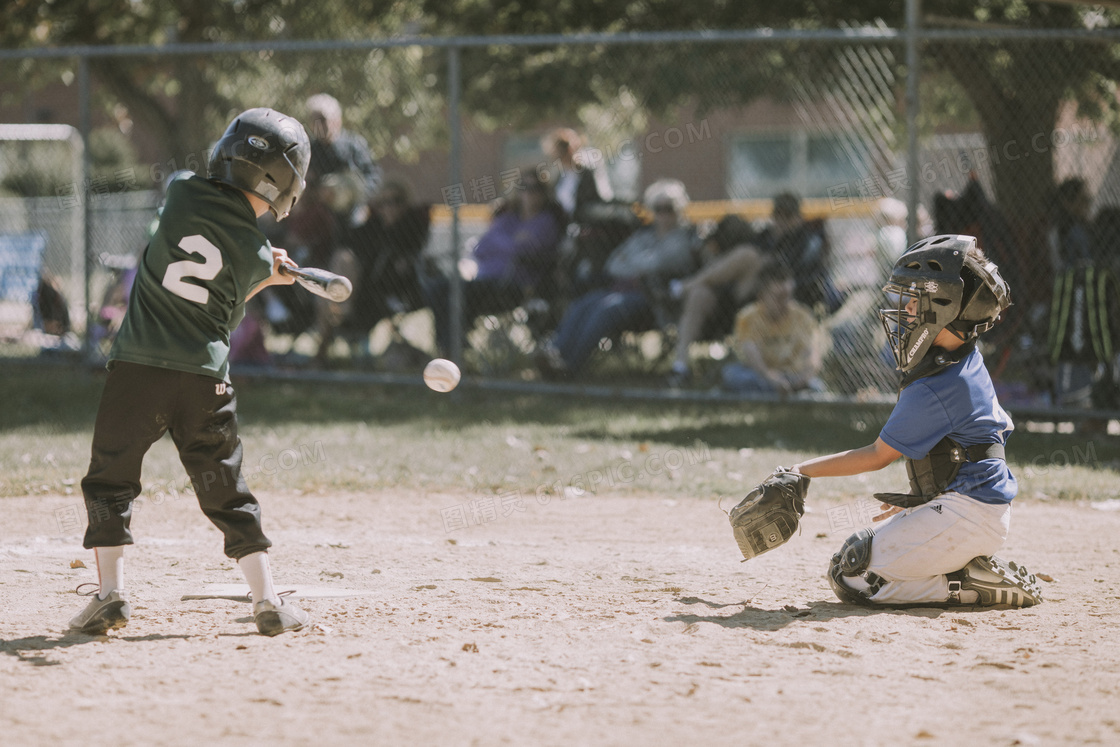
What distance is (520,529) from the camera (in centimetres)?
605

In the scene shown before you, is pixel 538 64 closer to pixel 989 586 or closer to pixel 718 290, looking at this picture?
pixel 718 290

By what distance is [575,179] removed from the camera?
10.2 meters

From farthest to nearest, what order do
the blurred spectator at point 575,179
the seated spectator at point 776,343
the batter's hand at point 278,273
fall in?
the blurred spectator at point 575,179, the seated spectator at point 776,343, the batter's hand at point 278,273

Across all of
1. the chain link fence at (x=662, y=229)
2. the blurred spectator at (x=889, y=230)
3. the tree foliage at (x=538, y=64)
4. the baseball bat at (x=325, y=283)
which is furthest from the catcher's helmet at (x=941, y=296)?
the blurred spectator at (x=889, y=230)

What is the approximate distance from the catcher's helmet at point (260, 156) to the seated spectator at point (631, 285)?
567cm

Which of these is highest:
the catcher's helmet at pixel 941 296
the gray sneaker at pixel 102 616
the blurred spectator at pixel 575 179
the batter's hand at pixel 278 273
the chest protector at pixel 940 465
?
the blurred spectator at pixel 575 179

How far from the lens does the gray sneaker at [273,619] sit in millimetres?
4066

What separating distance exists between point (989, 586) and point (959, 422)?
0.65 meters

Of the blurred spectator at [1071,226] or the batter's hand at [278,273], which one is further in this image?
the blurred spectator at [1071,226]

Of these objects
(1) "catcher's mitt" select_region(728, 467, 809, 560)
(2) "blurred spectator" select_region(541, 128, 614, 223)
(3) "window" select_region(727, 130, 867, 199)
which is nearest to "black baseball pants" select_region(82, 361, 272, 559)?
(1) "catcher's mitt" select_region(728, 467, 809, 560)

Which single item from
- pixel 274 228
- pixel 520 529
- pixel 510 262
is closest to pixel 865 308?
pixel 510 262

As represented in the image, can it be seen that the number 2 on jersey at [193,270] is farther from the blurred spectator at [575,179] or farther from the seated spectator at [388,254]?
the seated spectator at [388,254]

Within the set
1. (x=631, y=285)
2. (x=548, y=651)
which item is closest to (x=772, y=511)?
(x=548, y=651)

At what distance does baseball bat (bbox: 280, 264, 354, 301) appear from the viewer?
4.05m
